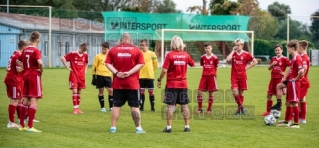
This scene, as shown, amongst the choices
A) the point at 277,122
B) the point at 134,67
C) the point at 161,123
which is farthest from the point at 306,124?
the point at 134,67

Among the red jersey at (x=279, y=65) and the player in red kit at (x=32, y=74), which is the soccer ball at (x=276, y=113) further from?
the player in red kit at (x=32, y=74)

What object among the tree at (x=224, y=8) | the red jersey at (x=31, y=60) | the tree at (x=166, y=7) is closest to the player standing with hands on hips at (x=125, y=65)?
the red jersey at (x=31, y=60)

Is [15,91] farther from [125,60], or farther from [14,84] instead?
[125,60]

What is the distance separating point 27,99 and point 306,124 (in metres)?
6.37

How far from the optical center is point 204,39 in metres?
48.5

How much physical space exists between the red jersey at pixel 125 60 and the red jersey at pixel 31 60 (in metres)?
1.51

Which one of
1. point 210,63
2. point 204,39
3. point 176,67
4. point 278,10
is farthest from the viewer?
point 278,10

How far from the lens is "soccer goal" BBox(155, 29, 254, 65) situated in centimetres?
4688

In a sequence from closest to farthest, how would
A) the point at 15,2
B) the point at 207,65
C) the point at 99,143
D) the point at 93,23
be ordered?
1. the point at 99,143
2. the point at 207,65
3. the point at 93,23
4. the point at 15,2

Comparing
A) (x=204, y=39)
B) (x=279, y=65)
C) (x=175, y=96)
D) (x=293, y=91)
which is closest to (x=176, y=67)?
(x=175, y=96)

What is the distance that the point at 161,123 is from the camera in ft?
44.4

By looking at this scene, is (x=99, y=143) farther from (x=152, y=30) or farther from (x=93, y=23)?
(x=93, y=23)

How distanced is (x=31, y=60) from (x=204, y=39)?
37.4 metres

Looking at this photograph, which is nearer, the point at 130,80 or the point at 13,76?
the point at 130,80
